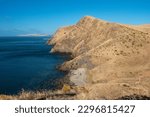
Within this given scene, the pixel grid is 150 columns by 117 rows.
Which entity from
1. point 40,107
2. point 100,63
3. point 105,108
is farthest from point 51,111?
point 100,63

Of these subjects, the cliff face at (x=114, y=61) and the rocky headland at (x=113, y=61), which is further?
the cliff face at (x=114, y=61)

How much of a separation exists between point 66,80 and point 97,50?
20.9m

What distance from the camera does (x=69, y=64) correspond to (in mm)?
73625

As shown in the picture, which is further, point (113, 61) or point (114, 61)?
Result: point (113, 61)

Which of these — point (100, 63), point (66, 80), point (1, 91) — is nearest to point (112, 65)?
point (100, 63)

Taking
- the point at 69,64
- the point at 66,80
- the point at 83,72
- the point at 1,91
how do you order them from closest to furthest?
the point at 1,91, the point at 66,80, the point at 83,72, the point at 69,64

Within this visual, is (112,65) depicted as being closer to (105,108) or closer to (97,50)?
(97,50)

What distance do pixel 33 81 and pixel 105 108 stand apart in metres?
52.2

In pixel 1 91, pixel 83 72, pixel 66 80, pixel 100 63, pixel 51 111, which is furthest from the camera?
pixel 100 63

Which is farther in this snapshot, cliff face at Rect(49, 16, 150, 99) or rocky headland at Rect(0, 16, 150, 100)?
cliff face at Rect(49, 16, 150, 99)

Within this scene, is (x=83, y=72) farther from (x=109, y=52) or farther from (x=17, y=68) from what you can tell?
(x=17, y=68)

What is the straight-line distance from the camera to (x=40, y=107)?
776 cm

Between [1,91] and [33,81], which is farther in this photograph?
[33,81]

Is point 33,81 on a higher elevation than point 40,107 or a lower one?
lower
